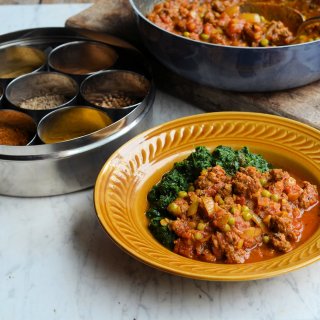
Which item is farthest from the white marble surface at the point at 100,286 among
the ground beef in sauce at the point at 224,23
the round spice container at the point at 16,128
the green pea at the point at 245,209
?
the ground beef in sauce at the point at 224,23

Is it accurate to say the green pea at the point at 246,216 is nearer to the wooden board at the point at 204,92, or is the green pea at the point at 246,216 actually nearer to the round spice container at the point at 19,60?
the wooden board at the point at 204,92

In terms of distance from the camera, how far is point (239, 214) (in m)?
1.98

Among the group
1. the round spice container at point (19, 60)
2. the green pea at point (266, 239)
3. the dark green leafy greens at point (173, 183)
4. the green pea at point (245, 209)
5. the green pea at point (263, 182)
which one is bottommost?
the round spice container at point (19, 60)

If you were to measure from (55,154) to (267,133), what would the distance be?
3.01 ft

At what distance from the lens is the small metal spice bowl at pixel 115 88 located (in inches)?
110

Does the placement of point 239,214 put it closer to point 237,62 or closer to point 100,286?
point 100,286

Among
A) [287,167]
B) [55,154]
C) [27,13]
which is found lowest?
[27,13]

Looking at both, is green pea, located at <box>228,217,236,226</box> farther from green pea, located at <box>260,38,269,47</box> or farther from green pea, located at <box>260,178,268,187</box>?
green pea, located at <box>260,38,269,47</box>

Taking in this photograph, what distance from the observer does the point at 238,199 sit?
81.1 inches

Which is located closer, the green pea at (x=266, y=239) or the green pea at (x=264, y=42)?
the green pea at (x=266, y=239)

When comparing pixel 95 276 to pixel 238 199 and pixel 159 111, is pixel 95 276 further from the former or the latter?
pixel 159 111

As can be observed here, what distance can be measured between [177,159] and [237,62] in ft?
1.74

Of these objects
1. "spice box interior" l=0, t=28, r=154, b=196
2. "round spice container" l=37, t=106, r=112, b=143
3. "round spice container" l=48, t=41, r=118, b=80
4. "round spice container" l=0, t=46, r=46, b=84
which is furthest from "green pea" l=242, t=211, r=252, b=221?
"round spice container" l=0, t=46, r=46, b=84

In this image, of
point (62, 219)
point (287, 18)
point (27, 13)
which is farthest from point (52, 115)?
point (27, 13)
